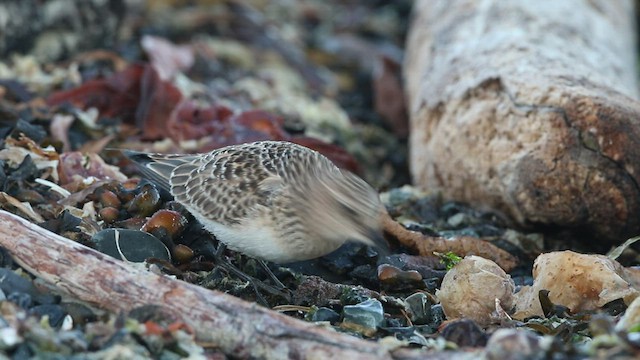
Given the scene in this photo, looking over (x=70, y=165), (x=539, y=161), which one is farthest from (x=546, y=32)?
(x=70, y=165)

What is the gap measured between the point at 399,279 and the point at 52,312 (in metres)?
1.87

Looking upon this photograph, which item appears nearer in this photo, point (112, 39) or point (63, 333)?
point (63, 333)

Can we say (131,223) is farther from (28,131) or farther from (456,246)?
(456,246)

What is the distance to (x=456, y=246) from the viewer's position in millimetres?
5988

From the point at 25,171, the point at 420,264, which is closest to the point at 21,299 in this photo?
the point at 25,171

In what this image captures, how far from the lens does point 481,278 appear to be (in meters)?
5.04

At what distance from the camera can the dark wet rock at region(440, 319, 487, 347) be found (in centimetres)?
425

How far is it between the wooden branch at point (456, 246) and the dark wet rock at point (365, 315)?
3.58 feet

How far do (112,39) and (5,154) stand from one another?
3558 mm

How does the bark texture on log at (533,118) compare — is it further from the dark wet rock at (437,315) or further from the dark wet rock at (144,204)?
the dark wet rock at (144,204)

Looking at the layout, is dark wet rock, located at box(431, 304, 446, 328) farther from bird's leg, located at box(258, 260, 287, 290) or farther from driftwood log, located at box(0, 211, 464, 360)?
driftwood log, located at box(0, 211, 464, 360)

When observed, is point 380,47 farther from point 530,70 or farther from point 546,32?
point 530,70

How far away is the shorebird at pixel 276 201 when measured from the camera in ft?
16.3

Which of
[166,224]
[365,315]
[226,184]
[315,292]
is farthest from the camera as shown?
[166,224]
